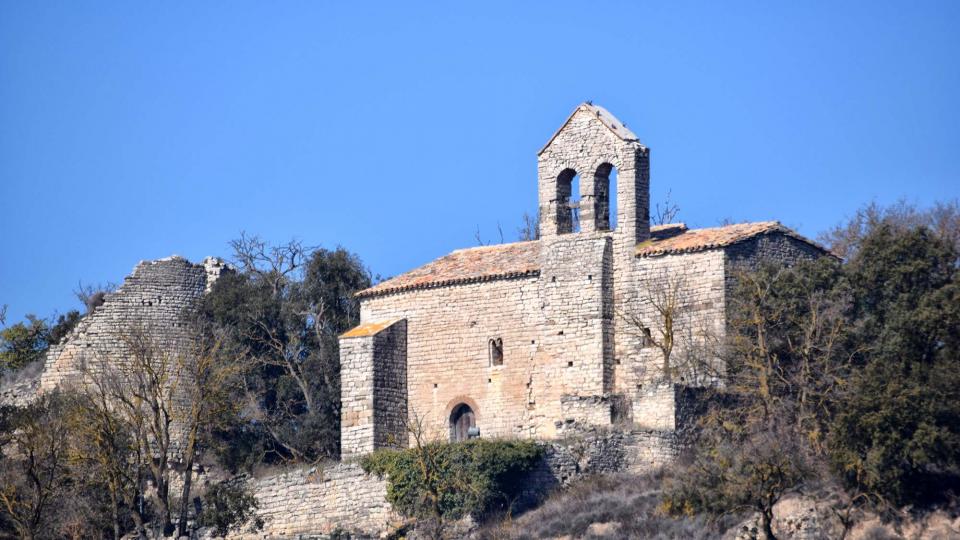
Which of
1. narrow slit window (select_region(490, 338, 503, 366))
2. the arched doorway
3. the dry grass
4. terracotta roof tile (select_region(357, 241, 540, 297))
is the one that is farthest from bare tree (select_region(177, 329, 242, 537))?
the dry grass

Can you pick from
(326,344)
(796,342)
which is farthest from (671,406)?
(326,344)

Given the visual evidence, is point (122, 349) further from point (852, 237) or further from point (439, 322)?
point (852, 237)

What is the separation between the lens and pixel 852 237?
55.5 meters

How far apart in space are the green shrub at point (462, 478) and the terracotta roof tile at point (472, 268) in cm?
498

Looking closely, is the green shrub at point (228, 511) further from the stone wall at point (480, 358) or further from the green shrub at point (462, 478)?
the green shrub at point (462, 478)

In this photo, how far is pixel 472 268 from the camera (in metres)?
49.5

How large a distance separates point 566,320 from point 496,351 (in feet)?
6.83

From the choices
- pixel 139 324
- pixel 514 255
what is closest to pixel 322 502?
pixel 514 255

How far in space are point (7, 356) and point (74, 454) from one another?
14.4 m

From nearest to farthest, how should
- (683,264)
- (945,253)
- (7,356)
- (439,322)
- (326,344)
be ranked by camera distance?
(945,253) < (683,264) < (439,322) < (326,344) < (7,356)

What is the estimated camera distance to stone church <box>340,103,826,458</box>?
45.7m

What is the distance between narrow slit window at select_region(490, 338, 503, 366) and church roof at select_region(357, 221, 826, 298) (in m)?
1.48

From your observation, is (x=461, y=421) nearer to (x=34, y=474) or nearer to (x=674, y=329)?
(x=674, y=329)

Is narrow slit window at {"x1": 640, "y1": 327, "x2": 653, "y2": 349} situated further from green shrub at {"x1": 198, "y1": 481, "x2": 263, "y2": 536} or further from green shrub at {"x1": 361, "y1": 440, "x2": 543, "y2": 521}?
green shrub at {"x1": 198, "y1": 481, "x2": 263, "y2": 536}
